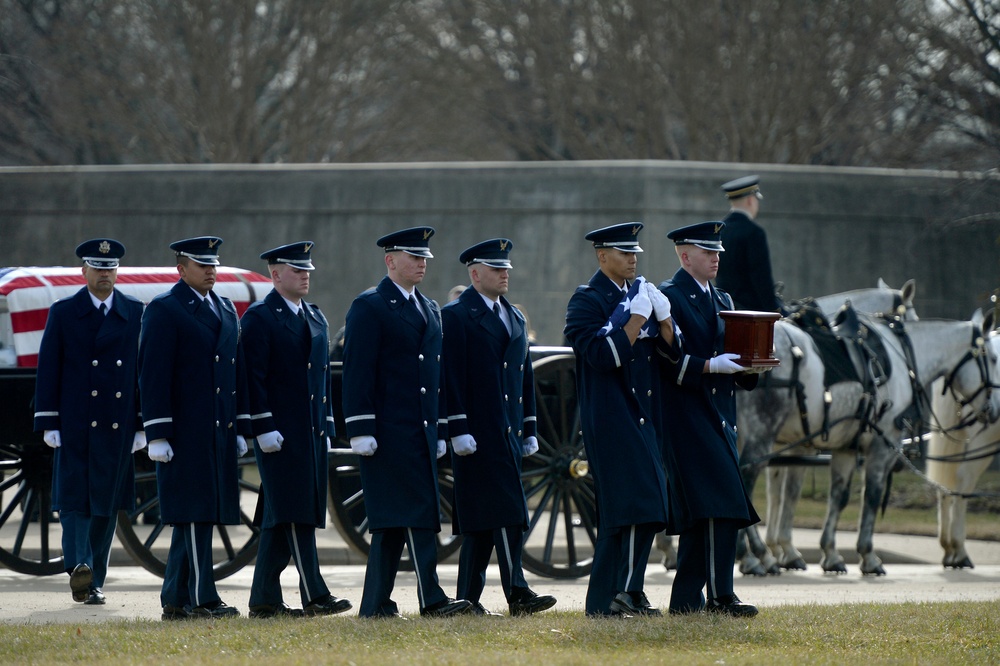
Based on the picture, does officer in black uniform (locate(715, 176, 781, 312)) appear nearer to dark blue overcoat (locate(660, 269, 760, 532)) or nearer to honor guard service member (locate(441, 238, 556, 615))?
dark blue overcoat (locate(660, 269, 760, 532))

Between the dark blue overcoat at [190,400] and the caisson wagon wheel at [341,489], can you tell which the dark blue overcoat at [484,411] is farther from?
the caisson wagon wheel at [341,489]

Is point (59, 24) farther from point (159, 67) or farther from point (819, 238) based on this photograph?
point (819, 238)

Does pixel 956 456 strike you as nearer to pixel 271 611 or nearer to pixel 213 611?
pixel 271 611

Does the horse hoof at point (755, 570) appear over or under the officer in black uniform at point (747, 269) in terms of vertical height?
under

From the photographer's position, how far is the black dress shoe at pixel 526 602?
25.7ft

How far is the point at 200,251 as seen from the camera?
805 centimetres

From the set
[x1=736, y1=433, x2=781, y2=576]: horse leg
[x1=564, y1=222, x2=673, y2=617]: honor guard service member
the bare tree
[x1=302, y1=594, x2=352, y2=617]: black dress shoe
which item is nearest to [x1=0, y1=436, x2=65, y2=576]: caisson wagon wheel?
[x1=302, y1=594, x2=352, y2=617]: black dress shoe

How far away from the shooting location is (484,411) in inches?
316

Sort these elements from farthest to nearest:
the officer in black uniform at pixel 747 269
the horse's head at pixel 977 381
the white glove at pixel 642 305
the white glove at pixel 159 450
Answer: the horse's head at pixel 977 381 < the officer in black uniform at pixel 747 269 < the white glove at pixel 159 450 < the white glove at pixel 642 305

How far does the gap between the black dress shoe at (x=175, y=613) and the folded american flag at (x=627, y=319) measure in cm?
250

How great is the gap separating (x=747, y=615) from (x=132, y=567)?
18.0 ft

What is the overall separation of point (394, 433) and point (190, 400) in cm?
108

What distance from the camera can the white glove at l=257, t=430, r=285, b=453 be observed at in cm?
788

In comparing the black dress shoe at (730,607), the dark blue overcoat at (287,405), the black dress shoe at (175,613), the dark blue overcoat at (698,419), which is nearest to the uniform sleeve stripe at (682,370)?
the dark blue overcoat at (698,419)
